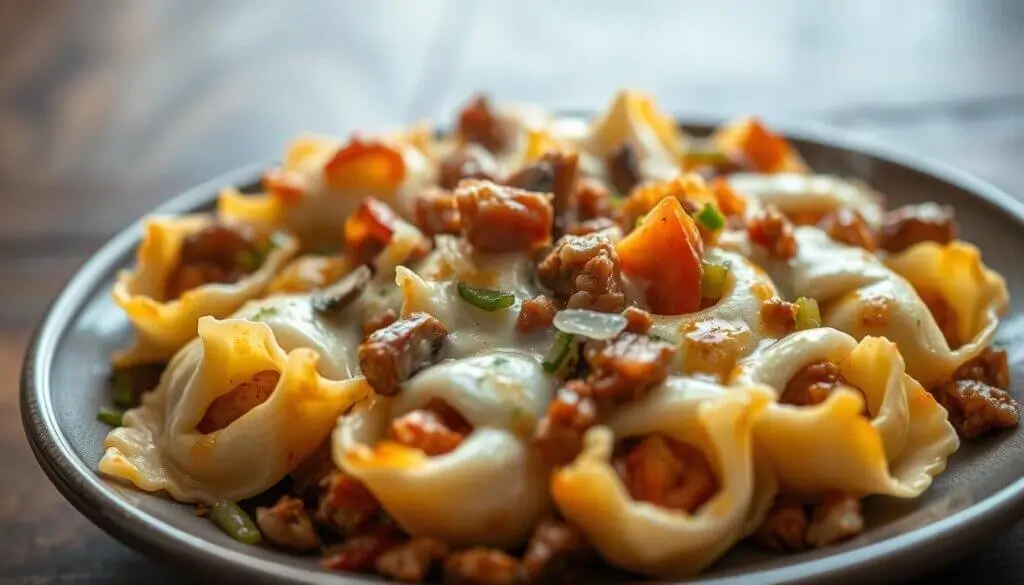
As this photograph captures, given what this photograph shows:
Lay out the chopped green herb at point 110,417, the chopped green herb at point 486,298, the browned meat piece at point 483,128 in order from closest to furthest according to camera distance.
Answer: the chopped green herb at point 486,298 < the chopped green herb at point 110,417 < the browned meat piece at point 483,128

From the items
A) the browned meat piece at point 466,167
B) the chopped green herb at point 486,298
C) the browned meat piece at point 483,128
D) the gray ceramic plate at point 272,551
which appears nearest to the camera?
the gray ceramic plate at point 272,551

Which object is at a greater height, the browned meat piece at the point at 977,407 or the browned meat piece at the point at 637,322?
the browned meat piece at the point at 637,322

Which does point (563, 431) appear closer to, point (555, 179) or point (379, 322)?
point (379, 322)

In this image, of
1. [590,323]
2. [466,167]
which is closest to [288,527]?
[590,323]

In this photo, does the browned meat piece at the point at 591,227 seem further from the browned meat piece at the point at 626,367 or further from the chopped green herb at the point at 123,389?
the chopped green herb at the point at 123,389

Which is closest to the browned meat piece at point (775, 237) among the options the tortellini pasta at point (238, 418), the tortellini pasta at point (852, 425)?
the tortellini pasta at point (852, 425)

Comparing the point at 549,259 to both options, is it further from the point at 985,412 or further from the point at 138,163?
the point at 138,163

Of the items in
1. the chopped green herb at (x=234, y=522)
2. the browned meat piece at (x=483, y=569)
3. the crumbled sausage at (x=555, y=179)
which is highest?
the crumbled sausage at (x=555, y=179)

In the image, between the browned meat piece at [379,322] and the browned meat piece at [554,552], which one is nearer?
the browned meat piece at [554,552]
